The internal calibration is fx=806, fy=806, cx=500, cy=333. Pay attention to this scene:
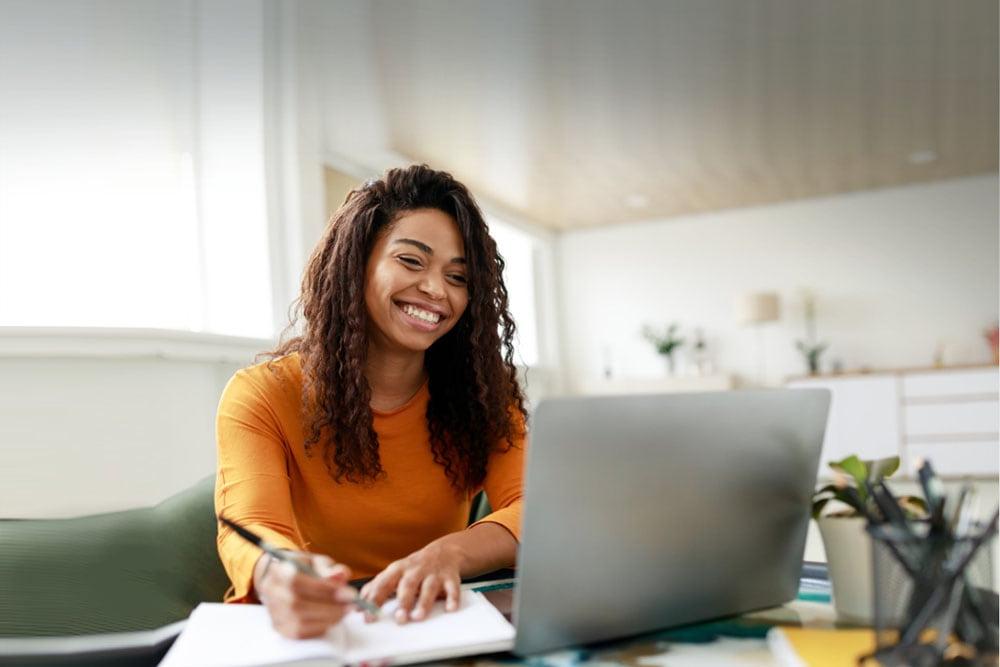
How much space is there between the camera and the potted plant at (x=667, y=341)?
7885mm

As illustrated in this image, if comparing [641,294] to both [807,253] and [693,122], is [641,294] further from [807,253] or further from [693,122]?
[693,122]

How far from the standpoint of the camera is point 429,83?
173 inches

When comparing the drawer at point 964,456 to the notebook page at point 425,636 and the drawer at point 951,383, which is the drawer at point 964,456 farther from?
the notebook page at point 425,636

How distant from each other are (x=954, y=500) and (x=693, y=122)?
4889 mm

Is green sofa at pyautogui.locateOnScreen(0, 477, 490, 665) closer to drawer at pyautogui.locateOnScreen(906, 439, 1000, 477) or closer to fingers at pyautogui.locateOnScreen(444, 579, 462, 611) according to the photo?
fingers at pyautogui.locateOnScreen(444, 579, 462, 611)

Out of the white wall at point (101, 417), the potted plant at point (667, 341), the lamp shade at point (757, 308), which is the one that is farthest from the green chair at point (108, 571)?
the potted plant at point (667, 341)

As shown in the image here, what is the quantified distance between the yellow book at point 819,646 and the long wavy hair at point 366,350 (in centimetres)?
76

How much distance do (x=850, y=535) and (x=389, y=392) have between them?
88cm

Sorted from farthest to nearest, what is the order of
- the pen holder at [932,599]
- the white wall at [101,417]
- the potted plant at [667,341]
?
the potted plant at [667,341] → the white wall at [101,417] → the pen holder at [932,599]

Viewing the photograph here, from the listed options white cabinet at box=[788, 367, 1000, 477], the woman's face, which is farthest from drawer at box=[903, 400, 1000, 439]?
the woman's face

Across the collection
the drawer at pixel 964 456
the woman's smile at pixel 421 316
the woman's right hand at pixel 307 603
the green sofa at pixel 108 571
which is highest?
the woman's smile at pixel 421 316

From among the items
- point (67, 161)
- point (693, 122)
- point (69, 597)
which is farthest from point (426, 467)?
point (693, 122)

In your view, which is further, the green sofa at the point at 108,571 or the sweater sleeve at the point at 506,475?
the sweater sleeve at the point at 506,475

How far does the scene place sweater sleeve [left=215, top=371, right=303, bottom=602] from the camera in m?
1.01
